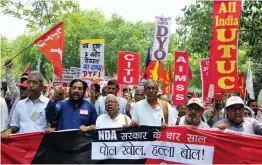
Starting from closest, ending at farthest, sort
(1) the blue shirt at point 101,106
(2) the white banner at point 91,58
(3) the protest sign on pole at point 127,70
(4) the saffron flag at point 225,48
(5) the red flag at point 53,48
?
(4) the saffron flag at point 225,48 → (1) the blue shirt at point 101,106 → (5) the red flag at point 53,48 → (2) the white banner at point 91,58 → (3) the protest sign on pole at point 127,70

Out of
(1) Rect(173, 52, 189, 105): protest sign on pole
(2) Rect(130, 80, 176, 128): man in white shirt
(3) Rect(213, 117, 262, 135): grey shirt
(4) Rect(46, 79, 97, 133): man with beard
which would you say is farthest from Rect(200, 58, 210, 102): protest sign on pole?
(4) Rect(46, 79, 97, 133): man with beard

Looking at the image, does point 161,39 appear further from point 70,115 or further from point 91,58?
point 70,115

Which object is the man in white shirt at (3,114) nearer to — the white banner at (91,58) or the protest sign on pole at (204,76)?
the white banner at (91,58)

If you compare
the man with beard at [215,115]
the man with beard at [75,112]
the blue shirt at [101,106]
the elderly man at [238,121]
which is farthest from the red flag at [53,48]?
the elderly man at [238,121]

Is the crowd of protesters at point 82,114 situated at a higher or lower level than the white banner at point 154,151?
higher

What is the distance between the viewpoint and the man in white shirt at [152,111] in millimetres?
6176

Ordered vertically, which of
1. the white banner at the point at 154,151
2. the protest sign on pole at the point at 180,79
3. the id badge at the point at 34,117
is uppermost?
the protest sign on pole at the point at 180,79

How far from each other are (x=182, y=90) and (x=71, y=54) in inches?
1280

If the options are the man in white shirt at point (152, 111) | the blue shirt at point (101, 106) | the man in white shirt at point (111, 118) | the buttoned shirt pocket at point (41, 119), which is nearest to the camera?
the buttoned shirt pocket at point (41, 119)

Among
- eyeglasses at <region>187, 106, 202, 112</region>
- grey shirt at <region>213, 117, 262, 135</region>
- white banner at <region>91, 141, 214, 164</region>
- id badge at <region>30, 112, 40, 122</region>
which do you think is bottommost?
white banner at <region>91, 141, 214, 164</region>

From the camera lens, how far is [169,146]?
5.89m

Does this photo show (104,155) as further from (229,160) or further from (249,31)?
(249,31)

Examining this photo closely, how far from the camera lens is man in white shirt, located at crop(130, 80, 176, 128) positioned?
6176mm

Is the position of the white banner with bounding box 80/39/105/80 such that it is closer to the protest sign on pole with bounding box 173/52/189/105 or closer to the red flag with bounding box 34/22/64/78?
the protest sign on pole with bounding box 173/52/189/105
